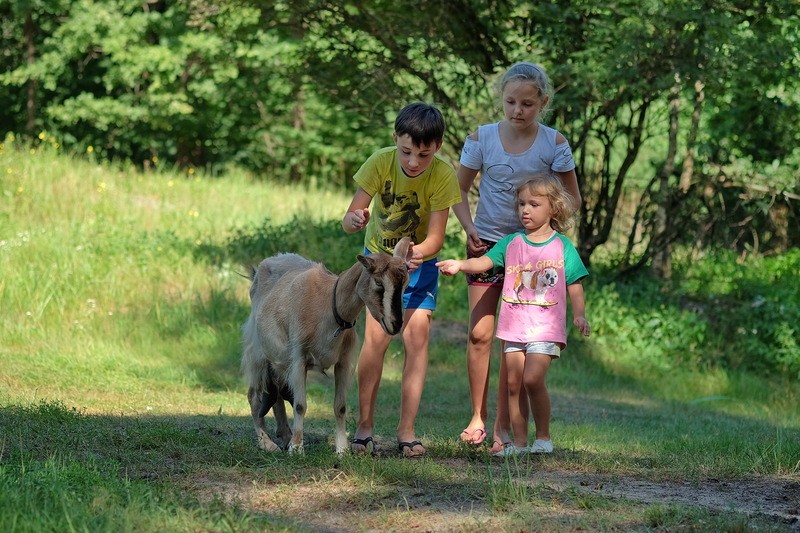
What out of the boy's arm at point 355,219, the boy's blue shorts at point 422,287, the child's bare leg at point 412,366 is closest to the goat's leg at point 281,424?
the child's bare leg at point 412,366

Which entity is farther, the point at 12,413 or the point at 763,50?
the point at 763,50

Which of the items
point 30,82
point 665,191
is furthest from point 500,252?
point 30,82

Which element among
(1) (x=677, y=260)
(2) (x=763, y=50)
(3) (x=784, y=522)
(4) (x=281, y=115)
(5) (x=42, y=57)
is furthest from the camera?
(4) (x=281, y=115)

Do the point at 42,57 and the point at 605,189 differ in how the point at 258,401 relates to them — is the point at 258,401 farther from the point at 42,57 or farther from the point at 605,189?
the point at 42,57

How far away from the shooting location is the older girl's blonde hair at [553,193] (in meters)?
6.13

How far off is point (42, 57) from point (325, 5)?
11715 mm

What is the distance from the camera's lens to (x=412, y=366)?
6.46 meters

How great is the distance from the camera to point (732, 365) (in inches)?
475

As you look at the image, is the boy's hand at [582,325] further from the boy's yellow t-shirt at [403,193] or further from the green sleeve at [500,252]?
the boy's yellow t-shirt at [403,193]

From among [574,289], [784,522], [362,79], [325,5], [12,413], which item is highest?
[325,5]

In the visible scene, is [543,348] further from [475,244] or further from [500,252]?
[475,244]

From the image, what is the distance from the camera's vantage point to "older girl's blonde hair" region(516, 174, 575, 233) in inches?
241

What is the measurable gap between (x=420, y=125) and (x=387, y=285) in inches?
37.2

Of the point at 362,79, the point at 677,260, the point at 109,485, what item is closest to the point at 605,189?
the point at 677,260
